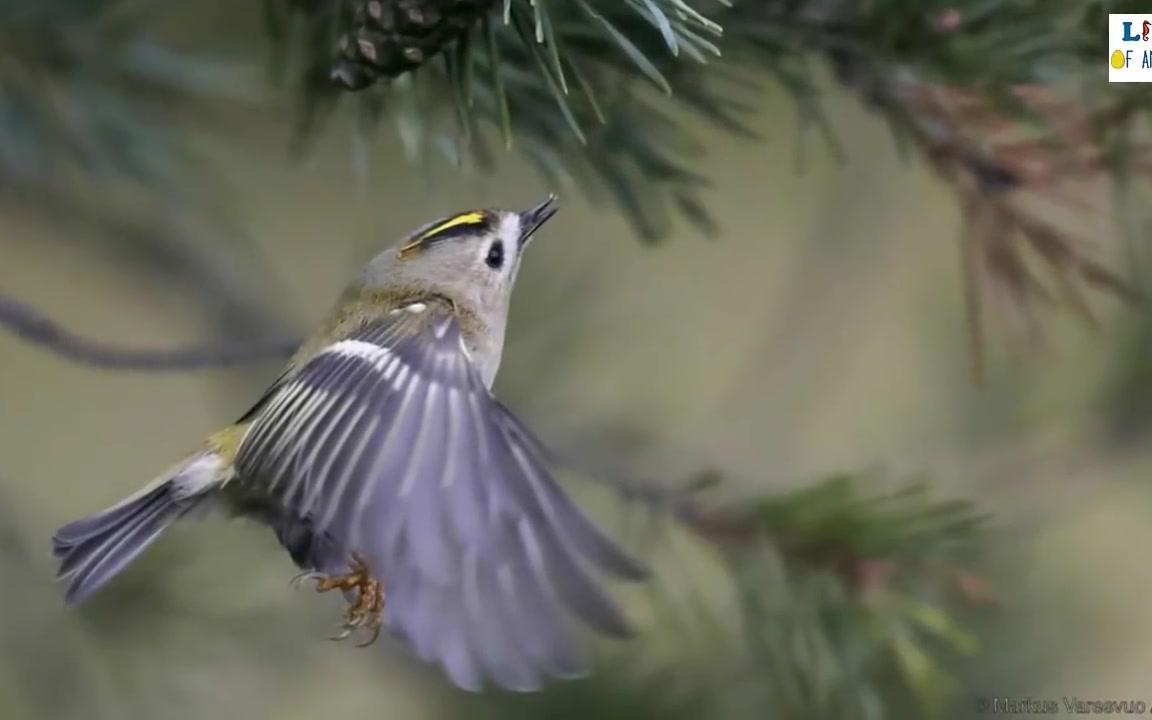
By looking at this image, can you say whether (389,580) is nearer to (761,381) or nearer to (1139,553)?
(761,381)

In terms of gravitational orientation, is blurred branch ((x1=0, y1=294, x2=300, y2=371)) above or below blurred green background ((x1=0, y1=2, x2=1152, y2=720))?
above

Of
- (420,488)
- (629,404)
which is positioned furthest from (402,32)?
(629,404)

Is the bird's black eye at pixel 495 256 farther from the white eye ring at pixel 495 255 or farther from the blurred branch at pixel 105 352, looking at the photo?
the blurred branch at pixel 105 352

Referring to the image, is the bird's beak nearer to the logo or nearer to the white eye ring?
the white eye ring

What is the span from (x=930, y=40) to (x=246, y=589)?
16.1 inches

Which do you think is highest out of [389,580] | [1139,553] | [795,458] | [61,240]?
[61,240]

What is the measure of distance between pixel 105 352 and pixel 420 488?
121 mm

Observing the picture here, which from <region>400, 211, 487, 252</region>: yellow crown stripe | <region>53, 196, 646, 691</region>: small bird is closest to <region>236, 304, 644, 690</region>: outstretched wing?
<region>53, 196, 646, 691</region>: small bird

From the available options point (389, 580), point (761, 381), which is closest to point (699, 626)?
point (389, 580)

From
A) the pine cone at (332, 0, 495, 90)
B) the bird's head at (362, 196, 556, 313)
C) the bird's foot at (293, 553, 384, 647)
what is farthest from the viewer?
the bird's head at (362, 196, 556, 313)

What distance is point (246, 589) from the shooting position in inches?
26.3

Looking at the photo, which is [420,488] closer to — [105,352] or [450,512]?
[450,512]

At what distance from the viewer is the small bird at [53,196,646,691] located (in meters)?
0.37

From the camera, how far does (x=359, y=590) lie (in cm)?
53
